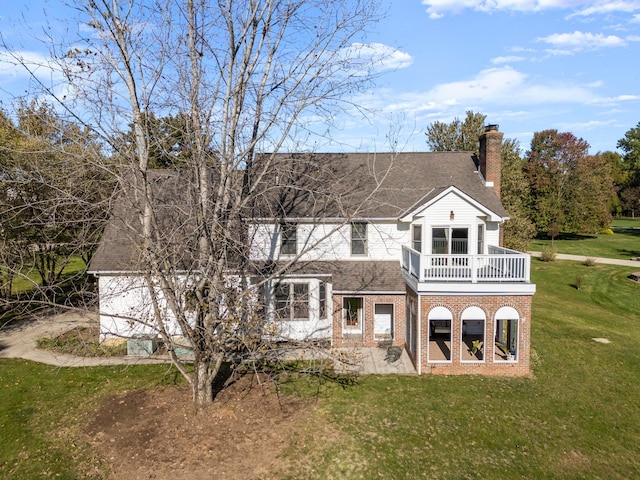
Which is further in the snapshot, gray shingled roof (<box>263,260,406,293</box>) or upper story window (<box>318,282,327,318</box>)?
upper story window (<box>318,282,327,318</box>)

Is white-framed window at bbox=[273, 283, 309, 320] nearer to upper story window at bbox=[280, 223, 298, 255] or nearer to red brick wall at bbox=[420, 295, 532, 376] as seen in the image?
upper story window at bbox=[280, 223, 298, 255]

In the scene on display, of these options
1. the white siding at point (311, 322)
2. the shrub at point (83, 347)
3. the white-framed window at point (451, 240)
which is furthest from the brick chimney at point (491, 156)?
the shrub at point (83, 347)

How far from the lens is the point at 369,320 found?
56.2 feet

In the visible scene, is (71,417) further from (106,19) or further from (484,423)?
(484,423)

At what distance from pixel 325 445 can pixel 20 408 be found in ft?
30.7

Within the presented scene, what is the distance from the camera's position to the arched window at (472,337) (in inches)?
567

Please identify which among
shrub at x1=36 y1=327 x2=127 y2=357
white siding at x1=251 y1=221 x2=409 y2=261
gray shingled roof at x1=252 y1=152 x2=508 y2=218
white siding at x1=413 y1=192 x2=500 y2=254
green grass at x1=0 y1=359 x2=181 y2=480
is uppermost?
gray shingled roof at x1=252 y1=152 x2=508 y2=218

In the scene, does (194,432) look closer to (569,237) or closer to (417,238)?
(417,238)

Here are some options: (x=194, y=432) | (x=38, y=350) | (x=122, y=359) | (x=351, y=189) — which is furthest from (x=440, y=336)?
(x=38, y=350)

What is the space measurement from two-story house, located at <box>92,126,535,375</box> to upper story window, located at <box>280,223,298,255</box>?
46 millimetres

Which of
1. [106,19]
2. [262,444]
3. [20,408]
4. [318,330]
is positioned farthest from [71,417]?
[106,19]

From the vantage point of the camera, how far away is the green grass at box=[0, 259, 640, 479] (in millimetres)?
9305

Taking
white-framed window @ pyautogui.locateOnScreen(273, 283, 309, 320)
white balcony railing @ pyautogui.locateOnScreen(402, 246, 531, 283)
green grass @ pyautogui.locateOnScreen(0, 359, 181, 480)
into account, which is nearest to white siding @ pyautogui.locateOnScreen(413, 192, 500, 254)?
white balcony railing @ pyautogui.locateOnScreen(402, 246, 531, 283)

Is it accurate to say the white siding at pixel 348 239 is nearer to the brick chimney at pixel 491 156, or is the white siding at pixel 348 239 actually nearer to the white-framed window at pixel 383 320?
the white-framed window at pixel 383 320
